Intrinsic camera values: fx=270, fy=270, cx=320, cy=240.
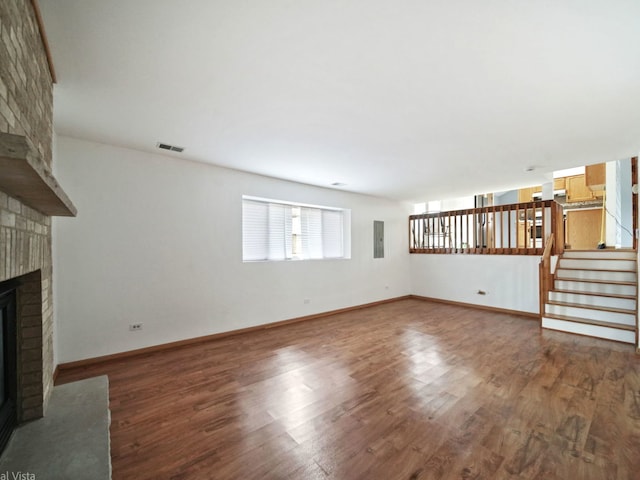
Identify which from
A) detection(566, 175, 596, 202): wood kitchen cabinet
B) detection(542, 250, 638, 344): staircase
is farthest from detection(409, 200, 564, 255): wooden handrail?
detection(566, 175, 596, 202): wood kitchen cabinet

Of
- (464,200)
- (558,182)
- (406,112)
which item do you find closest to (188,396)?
(406,112)

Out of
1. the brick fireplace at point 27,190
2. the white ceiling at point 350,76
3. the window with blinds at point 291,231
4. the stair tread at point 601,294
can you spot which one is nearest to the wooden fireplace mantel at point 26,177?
the brick fireplace at point 27,190

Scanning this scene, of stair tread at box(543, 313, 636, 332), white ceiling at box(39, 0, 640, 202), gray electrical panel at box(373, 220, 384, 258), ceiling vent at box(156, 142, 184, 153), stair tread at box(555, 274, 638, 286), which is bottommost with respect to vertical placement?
stair tread at box(543, 313, 636, 332)

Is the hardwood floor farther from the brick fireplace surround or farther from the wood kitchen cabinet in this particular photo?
the wood kitchen cabinet

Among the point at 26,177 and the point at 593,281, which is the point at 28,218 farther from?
the point at 593,281

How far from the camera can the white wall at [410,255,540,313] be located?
541 cm

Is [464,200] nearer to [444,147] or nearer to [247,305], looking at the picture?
[444,147]

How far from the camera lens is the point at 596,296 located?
4254 mm

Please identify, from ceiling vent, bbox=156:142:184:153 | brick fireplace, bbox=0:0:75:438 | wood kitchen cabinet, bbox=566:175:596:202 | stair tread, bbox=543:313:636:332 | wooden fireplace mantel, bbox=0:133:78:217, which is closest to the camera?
wooden fireplace mantel, bbox=0:133:78:217

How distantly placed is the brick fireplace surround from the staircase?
606 centimetres

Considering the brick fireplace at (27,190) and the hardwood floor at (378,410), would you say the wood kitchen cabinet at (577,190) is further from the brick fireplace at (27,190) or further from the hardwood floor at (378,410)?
the brick fireplace at (27,190)

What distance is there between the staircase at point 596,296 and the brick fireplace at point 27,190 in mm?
6035

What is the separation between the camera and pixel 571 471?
5.21 ft

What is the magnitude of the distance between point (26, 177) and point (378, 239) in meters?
6.07
